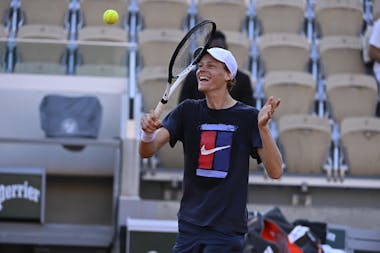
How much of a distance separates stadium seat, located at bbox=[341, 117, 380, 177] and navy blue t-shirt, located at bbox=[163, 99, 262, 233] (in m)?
4.23

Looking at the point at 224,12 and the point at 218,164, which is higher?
the point at 224,12

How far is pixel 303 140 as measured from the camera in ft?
27.9

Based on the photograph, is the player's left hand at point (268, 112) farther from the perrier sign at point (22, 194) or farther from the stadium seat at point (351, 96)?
the stadium seat at point (351, 96)

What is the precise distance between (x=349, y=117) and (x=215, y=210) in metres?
4.98

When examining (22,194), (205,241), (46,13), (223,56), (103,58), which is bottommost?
(22,194)

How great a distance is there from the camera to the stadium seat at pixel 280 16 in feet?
32.9

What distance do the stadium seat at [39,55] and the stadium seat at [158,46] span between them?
44.5 inches

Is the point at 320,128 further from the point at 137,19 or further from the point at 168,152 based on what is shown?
the point at 137,19

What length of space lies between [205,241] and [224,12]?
5.97m

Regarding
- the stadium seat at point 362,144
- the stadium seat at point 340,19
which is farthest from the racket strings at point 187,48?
the stadium seat at point 340,19

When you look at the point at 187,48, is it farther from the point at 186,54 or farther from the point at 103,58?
the point at 103,58

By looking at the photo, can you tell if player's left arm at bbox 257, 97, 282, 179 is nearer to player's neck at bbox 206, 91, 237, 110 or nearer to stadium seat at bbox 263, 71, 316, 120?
player's neck at bbox 206, 91, 237, 110

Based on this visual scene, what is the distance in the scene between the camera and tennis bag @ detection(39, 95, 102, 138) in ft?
26.3

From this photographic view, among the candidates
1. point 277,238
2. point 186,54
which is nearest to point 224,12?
point 277,238
